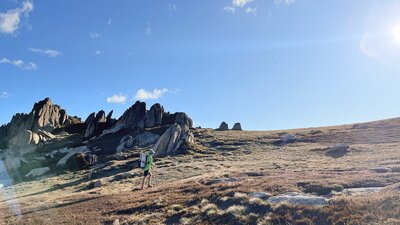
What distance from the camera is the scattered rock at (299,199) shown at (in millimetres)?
17372

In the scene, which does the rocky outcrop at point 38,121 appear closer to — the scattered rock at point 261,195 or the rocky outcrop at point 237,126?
the rocky outcrop at point 237,126

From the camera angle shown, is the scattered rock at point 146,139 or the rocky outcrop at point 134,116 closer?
the scattered rock at point 146,139

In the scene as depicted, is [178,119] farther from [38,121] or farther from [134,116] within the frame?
[38,121]

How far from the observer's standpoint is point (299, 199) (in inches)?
713

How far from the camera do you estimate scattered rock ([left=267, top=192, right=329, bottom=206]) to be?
17.4 metres

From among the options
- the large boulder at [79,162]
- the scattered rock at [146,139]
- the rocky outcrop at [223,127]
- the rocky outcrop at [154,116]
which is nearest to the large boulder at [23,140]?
the rocky outcrop at [154,116]

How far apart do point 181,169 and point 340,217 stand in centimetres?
3200

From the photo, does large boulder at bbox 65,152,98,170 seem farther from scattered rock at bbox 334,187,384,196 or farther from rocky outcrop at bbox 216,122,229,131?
rocky outcrop at bbox 216,122,229,131

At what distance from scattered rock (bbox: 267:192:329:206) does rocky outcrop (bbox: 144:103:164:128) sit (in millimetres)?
82202

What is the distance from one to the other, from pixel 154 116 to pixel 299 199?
87364 millimetres

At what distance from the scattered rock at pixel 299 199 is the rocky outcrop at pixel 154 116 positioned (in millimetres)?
82202

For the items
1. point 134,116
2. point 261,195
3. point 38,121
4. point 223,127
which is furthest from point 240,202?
point 38,121

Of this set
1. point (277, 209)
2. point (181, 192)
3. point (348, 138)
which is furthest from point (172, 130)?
point (277, 209)

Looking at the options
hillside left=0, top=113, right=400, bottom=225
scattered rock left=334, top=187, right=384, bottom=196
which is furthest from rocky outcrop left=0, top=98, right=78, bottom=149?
scattered rock left=334, top=187, right=384, bottom=196
